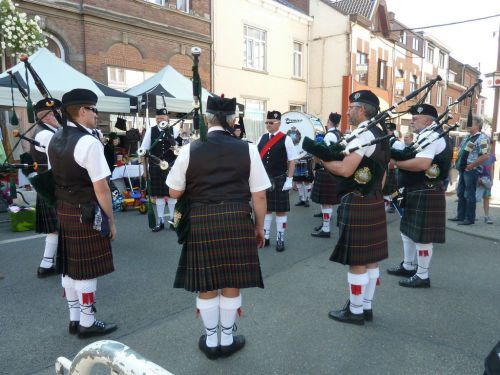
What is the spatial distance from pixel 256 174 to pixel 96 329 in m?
1.69

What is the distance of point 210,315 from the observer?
2.64 metres

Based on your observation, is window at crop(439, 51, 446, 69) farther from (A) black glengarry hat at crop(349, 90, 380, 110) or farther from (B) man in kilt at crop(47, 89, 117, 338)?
(B) man in kilt at crop(47, 89, 117, 338)

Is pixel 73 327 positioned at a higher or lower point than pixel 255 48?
lower

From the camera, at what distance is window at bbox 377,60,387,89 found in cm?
2269

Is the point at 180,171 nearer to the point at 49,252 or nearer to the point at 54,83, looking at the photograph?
the point at 49,252

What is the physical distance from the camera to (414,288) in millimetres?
3982

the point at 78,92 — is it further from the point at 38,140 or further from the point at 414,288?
the point at 414,288

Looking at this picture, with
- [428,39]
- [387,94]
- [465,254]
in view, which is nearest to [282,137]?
[465,254]

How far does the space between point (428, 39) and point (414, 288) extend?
29947 mm

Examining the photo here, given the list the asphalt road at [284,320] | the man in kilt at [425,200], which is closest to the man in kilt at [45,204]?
the asphalt road at [284,320]

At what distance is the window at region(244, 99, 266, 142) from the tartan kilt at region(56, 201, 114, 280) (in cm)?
1314

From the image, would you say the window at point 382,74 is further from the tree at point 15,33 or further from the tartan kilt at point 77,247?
the tartan kilt at point 77,247

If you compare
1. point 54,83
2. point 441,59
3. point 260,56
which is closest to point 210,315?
point 54,83

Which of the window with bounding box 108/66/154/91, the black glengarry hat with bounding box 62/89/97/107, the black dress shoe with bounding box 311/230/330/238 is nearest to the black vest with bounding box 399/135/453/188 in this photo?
the black dress shoe with bounding box 311/230/330/238
